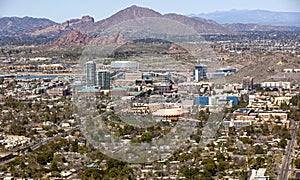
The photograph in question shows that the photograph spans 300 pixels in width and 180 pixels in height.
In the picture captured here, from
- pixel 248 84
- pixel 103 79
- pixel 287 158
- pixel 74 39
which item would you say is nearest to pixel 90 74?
pixel 103 79

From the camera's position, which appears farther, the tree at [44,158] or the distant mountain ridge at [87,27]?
the distant mountain ridge at [87,27]

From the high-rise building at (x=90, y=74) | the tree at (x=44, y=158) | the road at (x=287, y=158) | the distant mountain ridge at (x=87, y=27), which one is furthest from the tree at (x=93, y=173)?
→ the distant mountain ridge at (x=87, y=27)

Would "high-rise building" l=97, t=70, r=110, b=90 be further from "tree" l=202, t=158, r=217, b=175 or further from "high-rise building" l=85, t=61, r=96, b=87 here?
"tree" l=202, t=158, r=217, b=175

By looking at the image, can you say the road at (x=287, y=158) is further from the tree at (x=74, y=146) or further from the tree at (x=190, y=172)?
the tree at (x=74, y=146)

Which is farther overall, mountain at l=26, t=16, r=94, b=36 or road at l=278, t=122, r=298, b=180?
mountain at l=26, t=16, r=94, b=36

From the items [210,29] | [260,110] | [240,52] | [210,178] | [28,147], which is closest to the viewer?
[210,178]

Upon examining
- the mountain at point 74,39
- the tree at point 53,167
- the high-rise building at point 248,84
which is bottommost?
the tree at point 53,167

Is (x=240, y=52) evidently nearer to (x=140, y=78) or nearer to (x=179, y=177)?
(x=140, y=78)

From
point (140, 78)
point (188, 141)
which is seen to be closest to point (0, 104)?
point (140, 78)

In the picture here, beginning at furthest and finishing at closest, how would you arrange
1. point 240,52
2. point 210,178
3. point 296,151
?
point 240,52, point 296,151, point 210,178

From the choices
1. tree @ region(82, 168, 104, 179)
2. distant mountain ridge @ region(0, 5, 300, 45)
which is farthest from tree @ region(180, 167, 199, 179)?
distant mountain ridge @ region(0, 5, 300, 45)

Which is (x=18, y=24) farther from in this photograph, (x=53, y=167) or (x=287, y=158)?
(x=287, y=158)
